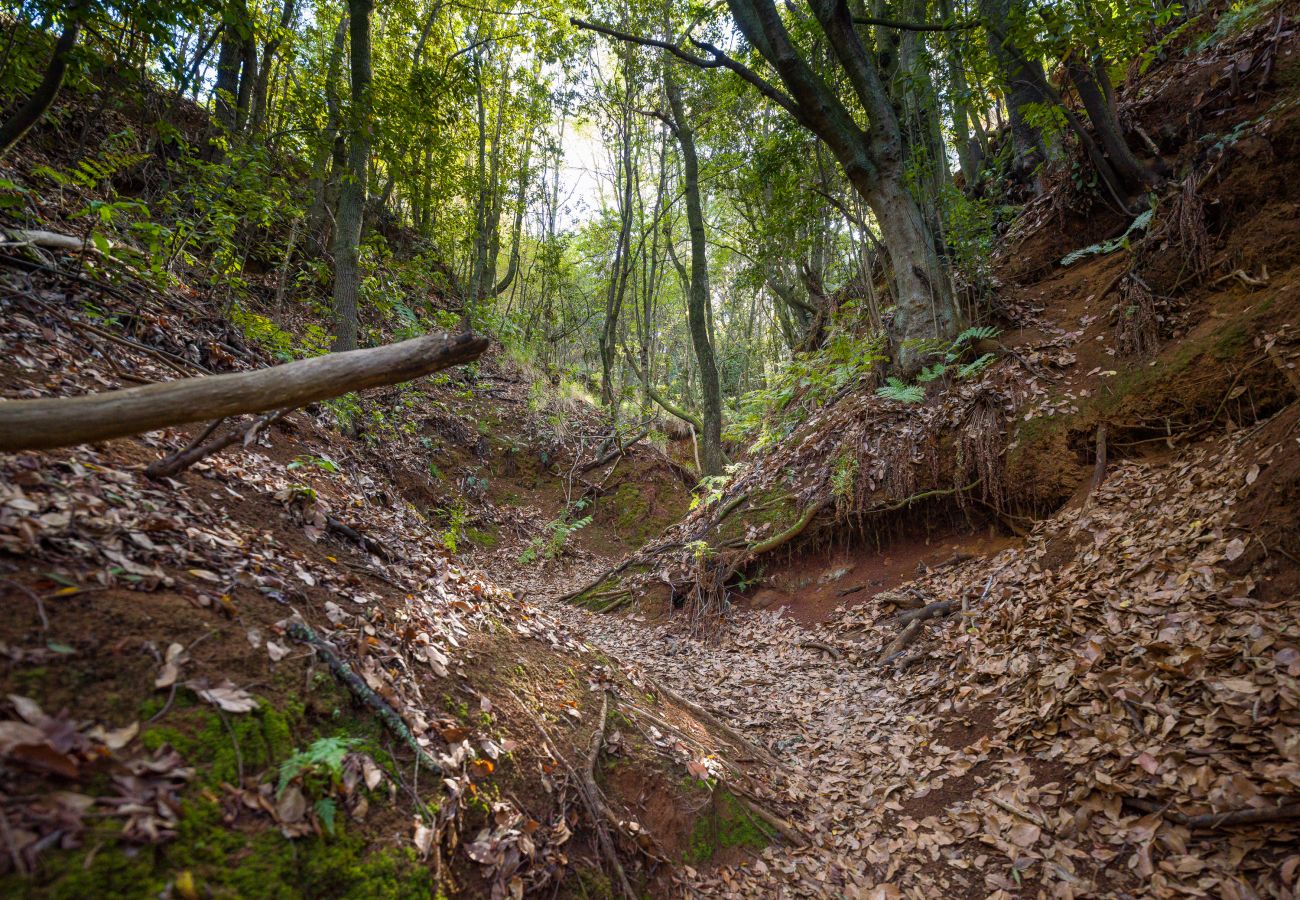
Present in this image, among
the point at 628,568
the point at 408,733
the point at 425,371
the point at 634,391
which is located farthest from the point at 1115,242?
the point at 634,391

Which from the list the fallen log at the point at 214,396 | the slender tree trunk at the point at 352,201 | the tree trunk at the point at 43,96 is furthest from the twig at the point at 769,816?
the slender tree trunk at the point at 352,201

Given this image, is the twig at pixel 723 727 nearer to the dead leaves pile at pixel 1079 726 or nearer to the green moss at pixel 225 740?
the dead leaves pile at pixel 1079 726

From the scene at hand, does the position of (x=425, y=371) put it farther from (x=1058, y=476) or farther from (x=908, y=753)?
(x=1058, y=476)

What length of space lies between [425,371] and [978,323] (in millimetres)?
7764

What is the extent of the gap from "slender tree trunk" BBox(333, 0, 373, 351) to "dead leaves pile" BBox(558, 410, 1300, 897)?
7.09 metres

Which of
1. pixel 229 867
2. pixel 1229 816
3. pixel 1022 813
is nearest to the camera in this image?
pixel 229 867

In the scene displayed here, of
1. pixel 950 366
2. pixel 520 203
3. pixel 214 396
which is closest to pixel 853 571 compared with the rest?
pixel 950 366

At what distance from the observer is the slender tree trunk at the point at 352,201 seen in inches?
280

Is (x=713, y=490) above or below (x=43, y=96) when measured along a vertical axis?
below

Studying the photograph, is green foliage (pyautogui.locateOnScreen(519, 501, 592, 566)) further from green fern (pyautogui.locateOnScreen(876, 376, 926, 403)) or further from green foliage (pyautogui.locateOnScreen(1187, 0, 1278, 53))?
green foliage (pyautogui.locateOnScreen(1187, 0, 1278, 53))

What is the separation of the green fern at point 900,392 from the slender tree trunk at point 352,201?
7.38 metres

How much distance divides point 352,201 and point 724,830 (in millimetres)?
8556

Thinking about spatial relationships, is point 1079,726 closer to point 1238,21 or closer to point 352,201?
point 1238,21

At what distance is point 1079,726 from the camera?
3.47m
